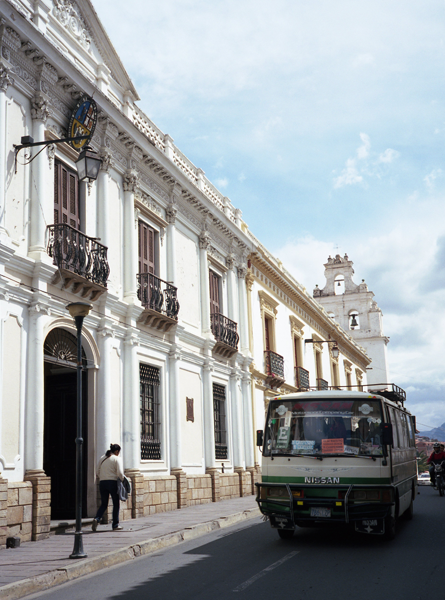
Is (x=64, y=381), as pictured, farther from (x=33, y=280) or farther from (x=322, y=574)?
(x=322, y=574)

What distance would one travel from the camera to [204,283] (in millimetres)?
19438

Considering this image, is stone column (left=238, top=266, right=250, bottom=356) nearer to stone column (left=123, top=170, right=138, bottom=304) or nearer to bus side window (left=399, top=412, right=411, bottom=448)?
stone column (left=123, top=170, right=138, bottom=304)

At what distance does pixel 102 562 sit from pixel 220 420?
1182cm

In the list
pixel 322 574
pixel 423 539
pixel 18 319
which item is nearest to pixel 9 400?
pixel 18 319

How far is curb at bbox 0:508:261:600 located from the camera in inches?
272

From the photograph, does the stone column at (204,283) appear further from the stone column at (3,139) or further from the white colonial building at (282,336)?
the stone column at (3,139)

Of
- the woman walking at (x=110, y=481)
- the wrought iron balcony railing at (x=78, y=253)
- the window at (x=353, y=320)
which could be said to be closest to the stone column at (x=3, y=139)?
the wrought iron balcony railing at (x=78, y=253)

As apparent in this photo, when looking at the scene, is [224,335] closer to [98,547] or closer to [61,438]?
[61,438]

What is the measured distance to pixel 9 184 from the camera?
37.4ft

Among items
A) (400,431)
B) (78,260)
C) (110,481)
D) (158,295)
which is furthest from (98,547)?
(158,295)

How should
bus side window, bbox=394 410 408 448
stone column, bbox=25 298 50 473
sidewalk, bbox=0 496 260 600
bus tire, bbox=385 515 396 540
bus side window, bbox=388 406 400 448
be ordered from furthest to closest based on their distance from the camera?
bus side window, bbox=394 410 408 448 → stone column, bbox=25 298 50 473 → bus side window, bbox=388 406 400 448 → bus tire, bbox=385 515 396 540 → sidewalk, bbox=0 496 260 600

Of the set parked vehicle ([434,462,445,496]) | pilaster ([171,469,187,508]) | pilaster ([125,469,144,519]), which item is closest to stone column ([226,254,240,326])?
pilaster ([171,469,187,508])

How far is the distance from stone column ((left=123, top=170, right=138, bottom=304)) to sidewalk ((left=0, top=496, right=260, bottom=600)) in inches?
193

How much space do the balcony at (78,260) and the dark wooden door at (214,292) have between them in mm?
7034
